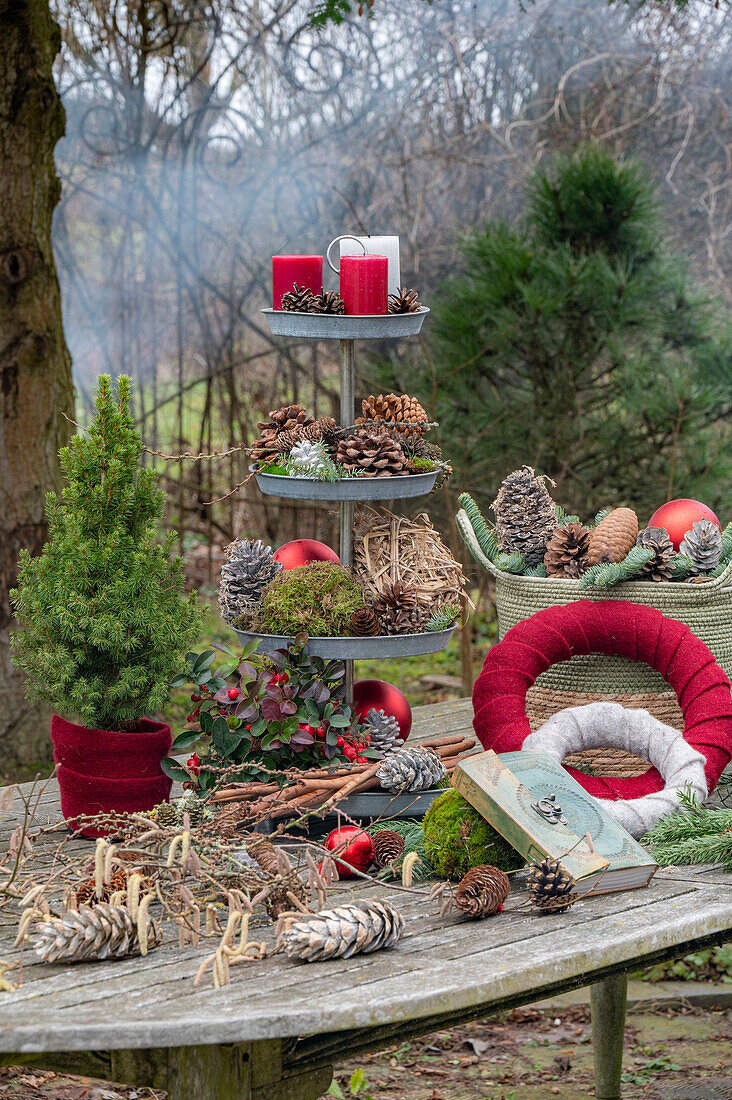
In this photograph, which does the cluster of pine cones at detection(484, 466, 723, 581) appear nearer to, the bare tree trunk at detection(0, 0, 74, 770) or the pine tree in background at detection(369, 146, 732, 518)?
the bare tree trunk at detection(0, 0, 74, 770)

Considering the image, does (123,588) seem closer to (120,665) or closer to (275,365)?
(120,665)

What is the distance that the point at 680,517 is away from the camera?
2.59m

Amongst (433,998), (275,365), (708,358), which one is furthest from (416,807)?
(275,365)

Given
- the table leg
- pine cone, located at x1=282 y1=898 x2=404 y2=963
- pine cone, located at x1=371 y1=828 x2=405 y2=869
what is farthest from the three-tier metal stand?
the table leg

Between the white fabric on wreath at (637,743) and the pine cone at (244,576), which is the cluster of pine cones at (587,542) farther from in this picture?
the pine cone at (244,576)

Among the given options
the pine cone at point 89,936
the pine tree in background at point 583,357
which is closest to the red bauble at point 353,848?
the pine cone at point 89,936

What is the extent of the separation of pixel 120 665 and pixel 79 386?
13.2ft

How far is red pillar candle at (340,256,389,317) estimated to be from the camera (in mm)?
2361

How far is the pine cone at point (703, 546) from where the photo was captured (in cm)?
249

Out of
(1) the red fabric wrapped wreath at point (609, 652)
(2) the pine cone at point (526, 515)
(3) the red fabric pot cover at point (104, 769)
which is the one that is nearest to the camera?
(3) the red fabric pot cover at point (104, 769)

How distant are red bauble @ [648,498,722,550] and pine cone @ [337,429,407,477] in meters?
0.61

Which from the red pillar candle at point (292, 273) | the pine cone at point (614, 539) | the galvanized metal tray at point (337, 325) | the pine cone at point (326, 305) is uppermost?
the red pillar candle at point (292, 273)

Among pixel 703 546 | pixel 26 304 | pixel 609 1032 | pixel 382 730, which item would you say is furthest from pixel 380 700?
pixel 26 304

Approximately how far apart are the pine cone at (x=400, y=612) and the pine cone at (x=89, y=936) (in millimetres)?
884
